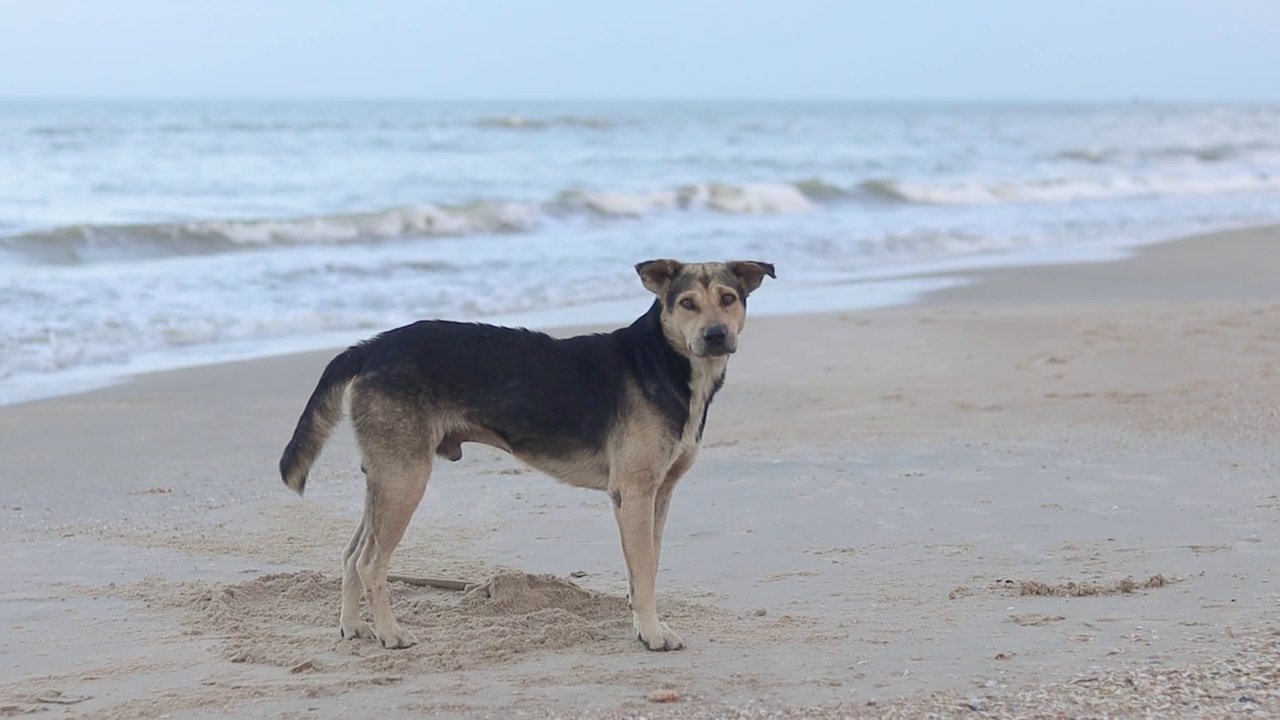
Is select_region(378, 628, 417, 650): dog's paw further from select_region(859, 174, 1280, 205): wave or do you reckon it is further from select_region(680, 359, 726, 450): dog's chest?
select_region(859, 174, 1280, 205): wave

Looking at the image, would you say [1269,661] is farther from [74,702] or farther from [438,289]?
[438,289]

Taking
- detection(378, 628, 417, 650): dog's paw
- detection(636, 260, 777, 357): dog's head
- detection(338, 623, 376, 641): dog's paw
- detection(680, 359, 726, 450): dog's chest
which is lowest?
detection(338, 623, 376, 641): dog's paw

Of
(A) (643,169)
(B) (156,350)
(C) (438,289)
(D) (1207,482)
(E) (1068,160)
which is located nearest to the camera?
(D) (1207,482)

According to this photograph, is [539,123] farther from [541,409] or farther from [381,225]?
[541,409]

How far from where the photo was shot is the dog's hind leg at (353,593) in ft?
16.1

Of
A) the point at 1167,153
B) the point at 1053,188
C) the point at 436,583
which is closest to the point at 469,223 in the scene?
the point at 1053,188

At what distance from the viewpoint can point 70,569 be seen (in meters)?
5.59

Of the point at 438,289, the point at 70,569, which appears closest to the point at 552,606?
the point at 70,569

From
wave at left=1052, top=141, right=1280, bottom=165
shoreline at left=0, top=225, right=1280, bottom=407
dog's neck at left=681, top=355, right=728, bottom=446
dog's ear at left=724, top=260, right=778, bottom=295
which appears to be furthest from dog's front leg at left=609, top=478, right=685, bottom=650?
wave at left=1052, top=141, right=1280, bottom=165

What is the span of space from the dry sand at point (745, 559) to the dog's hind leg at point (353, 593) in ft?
0.24

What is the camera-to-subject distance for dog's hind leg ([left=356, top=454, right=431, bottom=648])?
4.80 meters

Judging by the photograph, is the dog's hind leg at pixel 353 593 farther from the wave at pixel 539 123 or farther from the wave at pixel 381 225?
the wave at pixel 539 123

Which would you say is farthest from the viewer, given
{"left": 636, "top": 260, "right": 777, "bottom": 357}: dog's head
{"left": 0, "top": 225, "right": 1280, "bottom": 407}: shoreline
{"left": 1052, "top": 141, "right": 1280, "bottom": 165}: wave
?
{"left": 1052, "top": 141, "right": 1280, "bottom": 165}: wave

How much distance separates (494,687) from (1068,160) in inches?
1730
